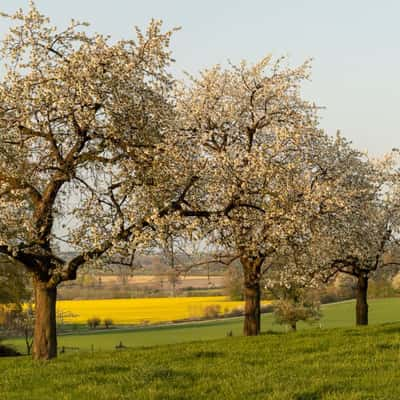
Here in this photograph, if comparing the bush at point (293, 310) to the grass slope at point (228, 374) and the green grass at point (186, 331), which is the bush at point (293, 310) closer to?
the green grass at point (186, 331)

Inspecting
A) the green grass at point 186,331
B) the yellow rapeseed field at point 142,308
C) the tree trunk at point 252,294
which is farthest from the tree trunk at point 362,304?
the yellow rapeseed field at point 142,308

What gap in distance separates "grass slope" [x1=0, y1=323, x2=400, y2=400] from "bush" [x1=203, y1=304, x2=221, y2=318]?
242 feet

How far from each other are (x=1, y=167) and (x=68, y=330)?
71282 mm

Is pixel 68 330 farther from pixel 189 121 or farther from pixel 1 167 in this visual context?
pixel 1 167

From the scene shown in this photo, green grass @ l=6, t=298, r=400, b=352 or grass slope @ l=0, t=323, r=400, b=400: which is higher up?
grass slope @ l=0, t=323, r=400, b=400

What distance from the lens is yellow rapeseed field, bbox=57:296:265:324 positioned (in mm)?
98312

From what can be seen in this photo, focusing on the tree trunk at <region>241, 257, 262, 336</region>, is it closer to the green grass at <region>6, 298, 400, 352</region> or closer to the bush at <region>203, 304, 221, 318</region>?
the green grass at <region>6, 298, 400, 352</region>

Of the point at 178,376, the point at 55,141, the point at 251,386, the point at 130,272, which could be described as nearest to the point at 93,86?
the point at 55,141

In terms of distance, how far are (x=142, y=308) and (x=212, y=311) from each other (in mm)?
17509

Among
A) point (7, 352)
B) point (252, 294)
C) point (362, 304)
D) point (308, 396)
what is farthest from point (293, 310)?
point (308, 396)

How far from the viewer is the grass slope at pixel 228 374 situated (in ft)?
50.3

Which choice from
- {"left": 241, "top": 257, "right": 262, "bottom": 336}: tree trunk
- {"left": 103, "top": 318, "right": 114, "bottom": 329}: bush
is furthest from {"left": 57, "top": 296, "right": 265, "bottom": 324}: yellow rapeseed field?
{"left": 241, "top": 257, "right": 262, "bottom": 336}: tree trunk

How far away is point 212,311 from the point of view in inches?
3871

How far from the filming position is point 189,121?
37.3 metres
